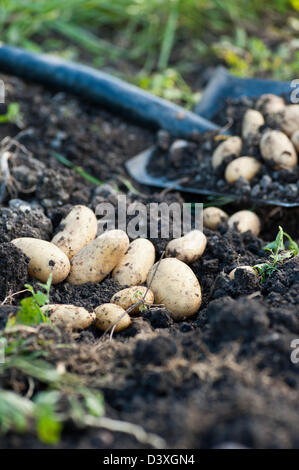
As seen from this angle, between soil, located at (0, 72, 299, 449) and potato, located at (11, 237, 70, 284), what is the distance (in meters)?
0.05

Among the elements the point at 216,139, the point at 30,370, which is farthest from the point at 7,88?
the point at 30,370

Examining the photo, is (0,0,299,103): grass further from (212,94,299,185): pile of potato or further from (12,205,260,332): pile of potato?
(12,205,260,332): pile of potato

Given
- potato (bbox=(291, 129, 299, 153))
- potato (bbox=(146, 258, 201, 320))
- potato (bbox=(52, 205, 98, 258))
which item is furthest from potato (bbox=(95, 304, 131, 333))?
potato (bbox=(291, 129, 299, 153))

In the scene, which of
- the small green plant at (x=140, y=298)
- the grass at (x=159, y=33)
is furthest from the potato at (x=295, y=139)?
the grass at (x=159, y=33)

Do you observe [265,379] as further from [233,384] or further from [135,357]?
[135,357]

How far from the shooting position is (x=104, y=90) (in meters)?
3.07

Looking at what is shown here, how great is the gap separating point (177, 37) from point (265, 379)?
370cm

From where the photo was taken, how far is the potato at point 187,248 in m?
2.00

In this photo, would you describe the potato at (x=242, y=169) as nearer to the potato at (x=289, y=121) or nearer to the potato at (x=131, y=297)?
the potato at (x=289, y=121)

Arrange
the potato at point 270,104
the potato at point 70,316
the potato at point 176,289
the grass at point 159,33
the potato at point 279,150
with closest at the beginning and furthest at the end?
the potato at point 70,316, the potato at point 176,289, the potato at point 279,150, the potato at point 270,104, the grass at point 159,33

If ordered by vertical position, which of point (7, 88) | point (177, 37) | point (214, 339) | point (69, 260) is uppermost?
point (177, 37)

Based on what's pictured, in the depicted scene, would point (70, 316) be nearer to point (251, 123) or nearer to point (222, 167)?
point (222, 167)

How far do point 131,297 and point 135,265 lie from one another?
180mm

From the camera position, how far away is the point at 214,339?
1367 millimetres
